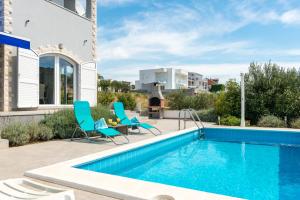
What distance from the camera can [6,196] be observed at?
3309 millimetres

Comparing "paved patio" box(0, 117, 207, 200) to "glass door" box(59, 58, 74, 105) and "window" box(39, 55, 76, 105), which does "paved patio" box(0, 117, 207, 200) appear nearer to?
"window" box(39, 55, 76, 105)

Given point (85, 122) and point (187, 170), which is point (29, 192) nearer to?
point (187, 170)

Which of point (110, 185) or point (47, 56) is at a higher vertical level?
point (47, 56)

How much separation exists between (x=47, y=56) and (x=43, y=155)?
7494 millimetres

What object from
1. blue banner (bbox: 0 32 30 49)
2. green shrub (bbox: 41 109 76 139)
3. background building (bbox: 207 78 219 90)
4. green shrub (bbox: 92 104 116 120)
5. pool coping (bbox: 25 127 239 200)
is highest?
background building (bbox: 207 78 219 90)

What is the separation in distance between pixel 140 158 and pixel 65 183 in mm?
4076

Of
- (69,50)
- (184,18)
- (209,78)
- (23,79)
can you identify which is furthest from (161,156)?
(209,78)

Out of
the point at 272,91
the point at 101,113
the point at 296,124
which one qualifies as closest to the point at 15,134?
the point at 101,113

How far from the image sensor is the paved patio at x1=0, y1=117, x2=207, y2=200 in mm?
5534

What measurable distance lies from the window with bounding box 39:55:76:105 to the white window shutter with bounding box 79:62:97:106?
1.30 ft

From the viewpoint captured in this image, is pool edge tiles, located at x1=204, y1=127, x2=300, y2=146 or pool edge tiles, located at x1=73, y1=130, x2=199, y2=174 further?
pool edge tiles, located at x1=204, y1=127, x2=300, y2=146

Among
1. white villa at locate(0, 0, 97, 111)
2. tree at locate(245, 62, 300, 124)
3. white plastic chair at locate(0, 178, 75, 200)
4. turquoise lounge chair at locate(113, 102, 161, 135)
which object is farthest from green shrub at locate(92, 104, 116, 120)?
tree at locate(245, 62, 300, 124)

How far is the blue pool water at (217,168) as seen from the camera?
20.9ft

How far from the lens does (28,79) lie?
11.8m
